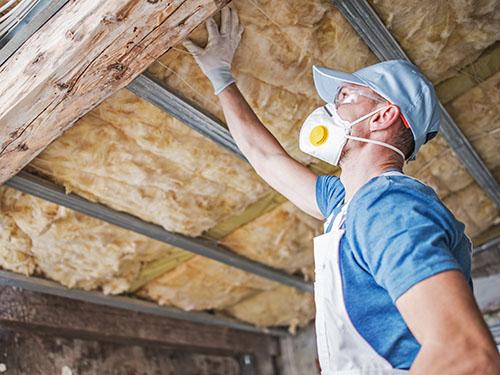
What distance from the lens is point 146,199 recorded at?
2.12 meters

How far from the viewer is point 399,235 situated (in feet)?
3.10

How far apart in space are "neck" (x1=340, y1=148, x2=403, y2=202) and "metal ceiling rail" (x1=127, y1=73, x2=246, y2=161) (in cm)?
65

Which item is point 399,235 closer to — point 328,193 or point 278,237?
point 328,193

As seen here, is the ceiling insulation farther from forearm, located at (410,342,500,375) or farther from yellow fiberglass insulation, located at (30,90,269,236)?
forearm, located at (410,342,500,375)

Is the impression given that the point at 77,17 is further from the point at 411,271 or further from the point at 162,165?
the point at 411,271

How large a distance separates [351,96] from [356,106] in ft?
0.13

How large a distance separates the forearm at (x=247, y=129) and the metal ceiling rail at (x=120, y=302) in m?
1.30

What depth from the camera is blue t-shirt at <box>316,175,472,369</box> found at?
914mm

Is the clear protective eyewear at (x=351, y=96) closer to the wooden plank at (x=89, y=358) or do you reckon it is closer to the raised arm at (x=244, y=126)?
the raised arm at (x=244, y=126)

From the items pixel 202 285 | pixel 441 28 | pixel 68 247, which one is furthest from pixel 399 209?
pixel 202 285

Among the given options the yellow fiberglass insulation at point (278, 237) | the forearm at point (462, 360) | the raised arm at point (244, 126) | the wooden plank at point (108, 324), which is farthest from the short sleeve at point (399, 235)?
the wooden plank at point (108, 324)

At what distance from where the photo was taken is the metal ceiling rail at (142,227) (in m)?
1.86

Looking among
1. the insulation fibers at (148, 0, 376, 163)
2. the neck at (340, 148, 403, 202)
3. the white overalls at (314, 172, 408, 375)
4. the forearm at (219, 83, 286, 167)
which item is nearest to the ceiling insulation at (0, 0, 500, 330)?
the insulation fibers at (148, 0, 376, 163)

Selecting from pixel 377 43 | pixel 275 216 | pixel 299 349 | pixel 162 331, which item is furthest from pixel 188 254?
pixel 299 349
